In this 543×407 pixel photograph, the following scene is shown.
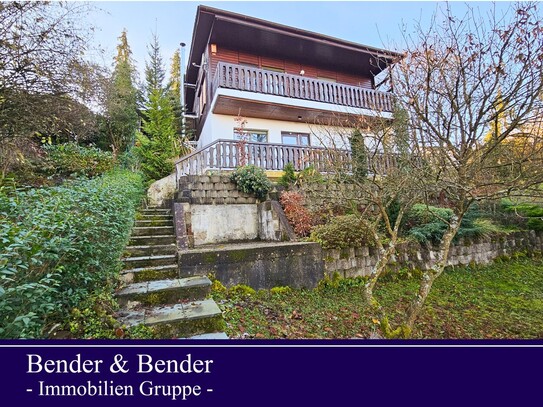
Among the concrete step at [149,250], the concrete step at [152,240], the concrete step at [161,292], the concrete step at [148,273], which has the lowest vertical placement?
the concrete step at [161,292]

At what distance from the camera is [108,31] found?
25.0 feet

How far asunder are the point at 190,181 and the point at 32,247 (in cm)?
508

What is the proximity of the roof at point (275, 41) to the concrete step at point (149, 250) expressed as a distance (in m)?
8.64

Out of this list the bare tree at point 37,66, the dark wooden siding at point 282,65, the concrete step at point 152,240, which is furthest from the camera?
the dark wooden siding at point 282,65

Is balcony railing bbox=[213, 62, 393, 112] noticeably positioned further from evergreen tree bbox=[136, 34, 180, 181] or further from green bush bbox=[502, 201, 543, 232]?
green bush bbox=[502, 201, 543, 232]

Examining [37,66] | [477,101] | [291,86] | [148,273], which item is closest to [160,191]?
[37,66]

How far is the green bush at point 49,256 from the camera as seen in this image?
4.67 ft

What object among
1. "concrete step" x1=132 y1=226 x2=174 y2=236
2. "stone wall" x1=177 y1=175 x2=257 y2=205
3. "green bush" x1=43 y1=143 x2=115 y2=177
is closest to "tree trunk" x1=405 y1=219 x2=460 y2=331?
"stone wall" x1=177 y1=175 x2=257 y2=205

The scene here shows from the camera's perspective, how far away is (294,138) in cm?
1109

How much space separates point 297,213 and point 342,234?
1236 millimetres

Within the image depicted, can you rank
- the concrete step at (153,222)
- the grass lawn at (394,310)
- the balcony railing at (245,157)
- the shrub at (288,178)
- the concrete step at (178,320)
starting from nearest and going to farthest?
the concrete step at (178,320), the grass lawn at (394,310), the concrete step at (153,222), the shrub at (288,178), the balcony railing at (245,157)

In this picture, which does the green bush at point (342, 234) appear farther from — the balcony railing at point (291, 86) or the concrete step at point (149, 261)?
the balcony railing at point (291, 86)

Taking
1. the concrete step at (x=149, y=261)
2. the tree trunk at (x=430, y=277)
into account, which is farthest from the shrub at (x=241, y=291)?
the tree trunk at (x=430, y=277)
